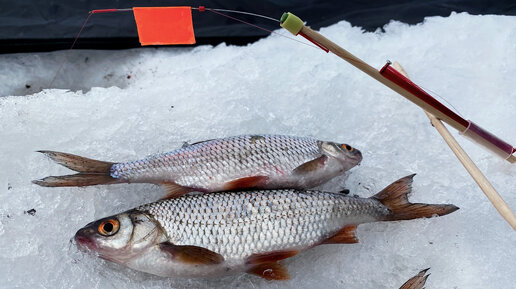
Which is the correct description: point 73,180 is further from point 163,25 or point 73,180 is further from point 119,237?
point 163,25

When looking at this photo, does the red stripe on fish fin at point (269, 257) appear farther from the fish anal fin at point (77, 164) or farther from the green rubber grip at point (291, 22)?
the green rubber grip at point (291, 22)

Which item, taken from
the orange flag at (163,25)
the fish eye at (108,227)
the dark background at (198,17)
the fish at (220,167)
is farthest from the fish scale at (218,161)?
the dark background at (198,17)

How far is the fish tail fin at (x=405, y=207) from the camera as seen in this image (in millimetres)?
2008

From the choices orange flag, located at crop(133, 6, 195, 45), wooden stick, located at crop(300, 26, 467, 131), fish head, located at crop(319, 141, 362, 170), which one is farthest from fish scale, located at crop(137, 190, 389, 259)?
orange flag, located at crop(133, 6, 195, 45)

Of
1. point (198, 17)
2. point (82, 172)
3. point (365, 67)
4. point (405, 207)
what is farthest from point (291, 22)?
point (198, 17)

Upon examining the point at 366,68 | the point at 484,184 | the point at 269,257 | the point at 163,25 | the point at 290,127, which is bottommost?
the point at 269,257

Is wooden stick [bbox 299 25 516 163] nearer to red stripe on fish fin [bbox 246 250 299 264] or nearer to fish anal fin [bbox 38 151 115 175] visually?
red stripe on fish fin [bbox 246 250 299 264]

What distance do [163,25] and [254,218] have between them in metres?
1.39

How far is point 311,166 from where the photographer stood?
2.08m

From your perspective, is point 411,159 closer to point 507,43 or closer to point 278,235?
point 278,235

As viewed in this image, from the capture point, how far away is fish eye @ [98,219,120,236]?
1787 mm

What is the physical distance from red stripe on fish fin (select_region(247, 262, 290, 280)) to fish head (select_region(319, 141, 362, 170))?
567mm

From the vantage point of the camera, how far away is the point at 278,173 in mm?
2053

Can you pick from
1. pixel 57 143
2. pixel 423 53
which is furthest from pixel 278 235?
pixel 423 53
